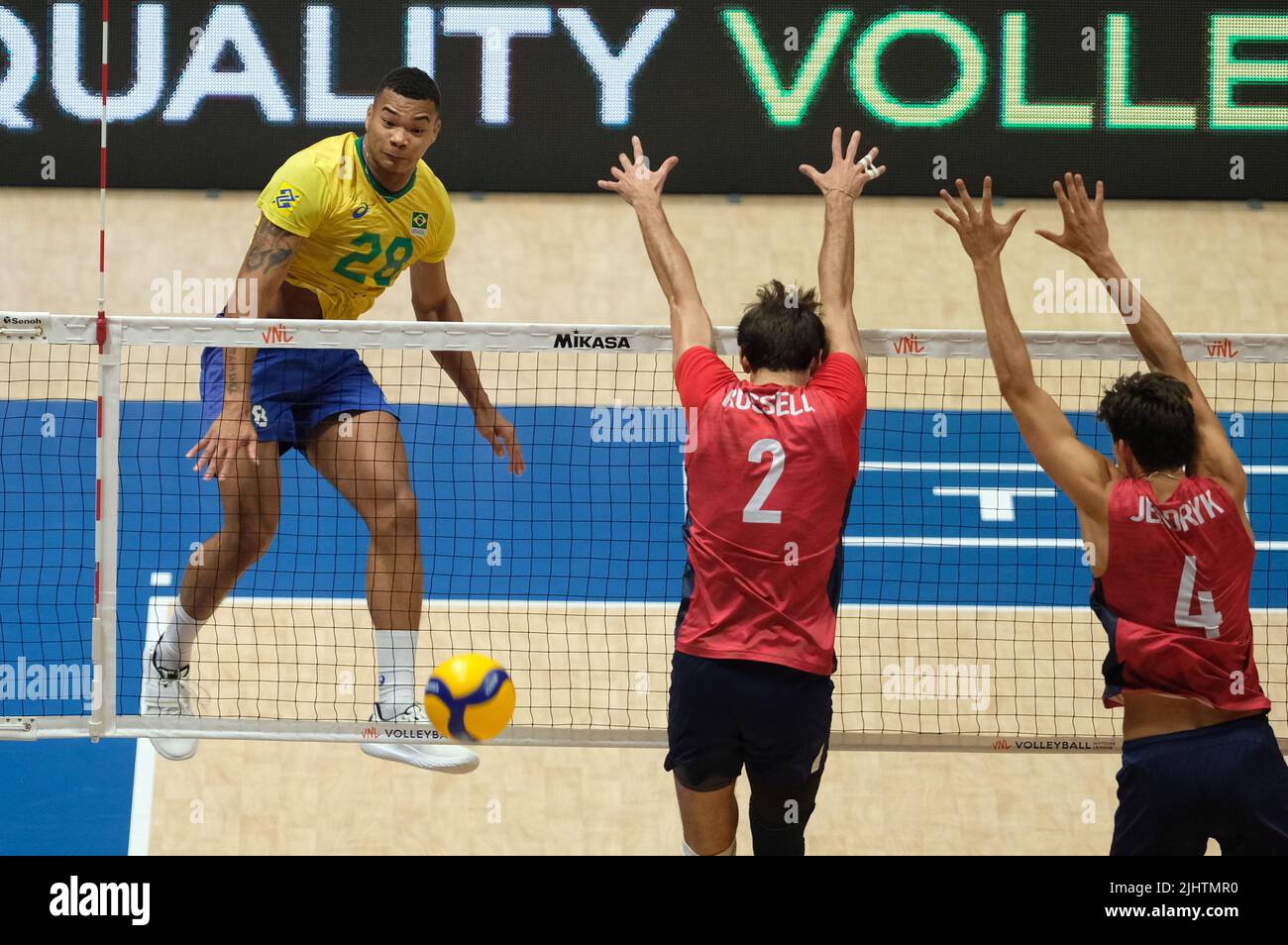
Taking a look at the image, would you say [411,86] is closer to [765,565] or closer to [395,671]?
[395,671]

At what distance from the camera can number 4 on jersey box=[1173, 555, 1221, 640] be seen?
4742 mm

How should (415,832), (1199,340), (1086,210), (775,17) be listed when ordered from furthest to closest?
(775,17) → (415,832) → (1199,340) → (1086,210)

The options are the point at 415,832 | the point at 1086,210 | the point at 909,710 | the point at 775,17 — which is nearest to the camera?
the point at 1086,210

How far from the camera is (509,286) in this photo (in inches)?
467

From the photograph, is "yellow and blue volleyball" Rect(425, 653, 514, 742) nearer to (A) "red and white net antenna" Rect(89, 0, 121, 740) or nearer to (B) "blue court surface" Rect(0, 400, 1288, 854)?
(A) "red and white net antenna" Rect(89, 0, 121, 740)

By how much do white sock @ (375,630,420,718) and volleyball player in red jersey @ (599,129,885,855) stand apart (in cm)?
153

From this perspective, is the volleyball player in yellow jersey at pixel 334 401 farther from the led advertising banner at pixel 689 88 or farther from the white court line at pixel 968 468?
the led advertising banner at pixel 689 88

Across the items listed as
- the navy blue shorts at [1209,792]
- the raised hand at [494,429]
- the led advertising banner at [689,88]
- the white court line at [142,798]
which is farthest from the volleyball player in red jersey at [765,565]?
the led advertising banner at [689,88]

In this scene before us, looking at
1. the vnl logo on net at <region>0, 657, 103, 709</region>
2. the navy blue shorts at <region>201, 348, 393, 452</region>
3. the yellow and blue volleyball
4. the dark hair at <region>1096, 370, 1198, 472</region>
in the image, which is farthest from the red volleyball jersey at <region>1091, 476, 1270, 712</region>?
the vnl logo on net at <region>0, 657, 103, 709</region>

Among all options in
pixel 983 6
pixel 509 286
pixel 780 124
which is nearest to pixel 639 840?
pixel 509 286

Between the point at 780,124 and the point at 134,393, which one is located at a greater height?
the point at 780,124

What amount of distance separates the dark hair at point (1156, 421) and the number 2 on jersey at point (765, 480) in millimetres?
1020

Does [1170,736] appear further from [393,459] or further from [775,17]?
[775,17]
